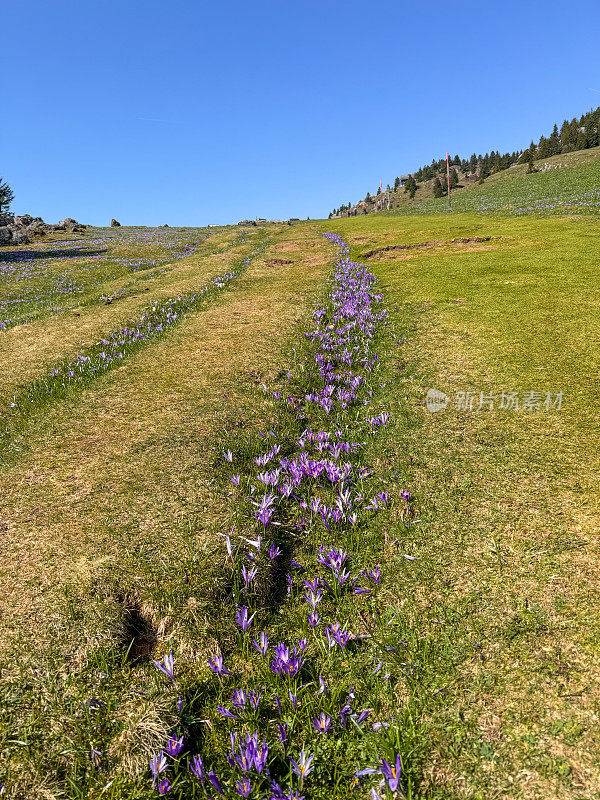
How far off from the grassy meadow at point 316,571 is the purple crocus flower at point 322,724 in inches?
0.5

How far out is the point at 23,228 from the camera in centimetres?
5781

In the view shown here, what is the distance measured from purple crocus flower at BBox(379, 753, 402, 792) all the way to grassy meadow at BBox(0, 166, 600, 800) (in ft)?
0.08

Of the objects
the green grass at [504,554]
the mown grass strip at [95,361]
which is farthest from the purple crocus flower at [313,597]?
the mown grass strip at [95,361]

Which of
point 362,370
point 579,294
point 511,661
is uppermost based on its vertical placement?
point 579,294

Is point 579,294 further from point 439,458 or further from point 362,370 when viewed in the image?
point 439,458

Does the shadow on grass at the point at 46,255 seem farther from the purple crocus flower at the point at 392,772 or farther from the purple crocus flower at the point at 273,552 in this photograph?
the purple crocus flower at the point at 392,772

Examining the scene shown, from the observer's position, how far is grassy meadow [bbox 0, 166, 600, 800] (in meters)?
2.21

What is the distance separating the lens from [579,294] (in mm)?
8148

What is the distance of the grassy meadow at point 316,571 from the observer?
221cm

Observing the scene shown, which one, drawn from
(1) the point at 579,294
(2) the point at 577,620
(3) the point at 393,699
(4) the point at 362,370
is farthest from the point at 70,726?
(1) the point at 579,294

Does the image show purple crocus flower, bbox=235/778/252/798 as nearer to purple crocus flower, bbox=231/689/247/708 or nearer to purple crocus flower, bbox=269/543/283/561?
purple crocus flower, bbox=231/689/247/708

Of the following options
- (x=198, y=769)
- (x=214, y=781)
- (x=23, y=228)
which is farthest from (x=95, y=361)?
(x=23, y=228)

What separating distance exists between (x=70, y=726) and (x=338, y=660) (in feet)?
5.38

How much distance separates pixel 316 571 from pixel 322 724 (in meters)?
1.22
